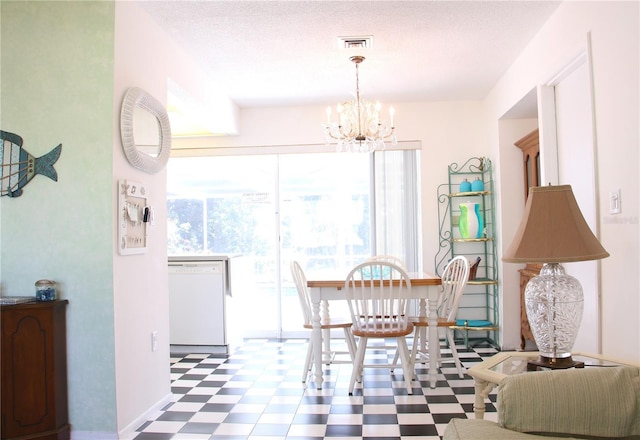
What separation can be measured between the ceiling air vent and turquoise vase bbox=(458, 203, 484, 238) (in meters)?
2.27

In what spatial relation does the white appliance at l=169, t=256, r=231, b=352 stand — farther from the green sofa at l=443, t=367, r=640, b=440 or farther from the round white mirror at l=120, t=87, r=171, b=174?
the green sofa at l=443, t=367, r=640, b=440

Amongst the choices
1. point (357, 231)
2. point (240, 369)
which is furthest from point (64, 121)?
point (357, 231)

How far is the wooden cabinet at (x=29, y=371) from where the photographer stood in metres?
2.76

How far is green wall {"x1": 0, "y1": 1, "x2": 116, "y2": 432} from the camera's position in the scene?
293 centimetres

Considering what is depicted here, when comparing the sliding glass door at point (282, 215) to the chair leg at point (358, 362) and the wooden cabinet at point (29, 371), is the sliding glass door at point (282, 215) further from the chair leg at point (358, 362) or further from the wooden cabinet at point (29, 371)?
the wooden cabinet at point (29, 371)

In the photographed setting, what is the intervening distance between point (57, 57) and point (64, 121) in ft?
1.17

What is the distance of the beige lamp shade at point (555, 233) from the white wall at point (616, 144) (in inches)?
21.3

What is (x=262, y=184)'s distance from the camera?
8109 millimetres

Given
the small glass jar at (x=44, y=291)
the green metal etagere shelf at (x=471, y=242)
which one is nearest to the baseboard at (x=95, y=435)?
the small glass jar at (x=44, y=291)

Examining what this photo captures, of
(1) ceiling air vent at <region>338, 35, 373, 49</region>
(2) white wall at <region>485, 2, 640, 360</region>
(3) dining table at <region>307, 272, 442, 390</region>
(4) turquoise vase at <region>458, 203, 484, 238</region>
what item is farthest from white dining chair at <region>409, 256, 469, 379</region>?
(1) ceiling air vent at <region>338, 35, 373, 49</region>

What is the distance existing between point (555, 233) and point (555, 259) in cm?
10

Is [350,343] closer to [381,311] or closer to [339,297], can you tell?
[339,297]

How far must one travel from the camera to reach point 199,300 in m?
5.21

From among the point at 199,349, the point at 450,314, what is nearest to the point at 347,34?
the point at 450,314
